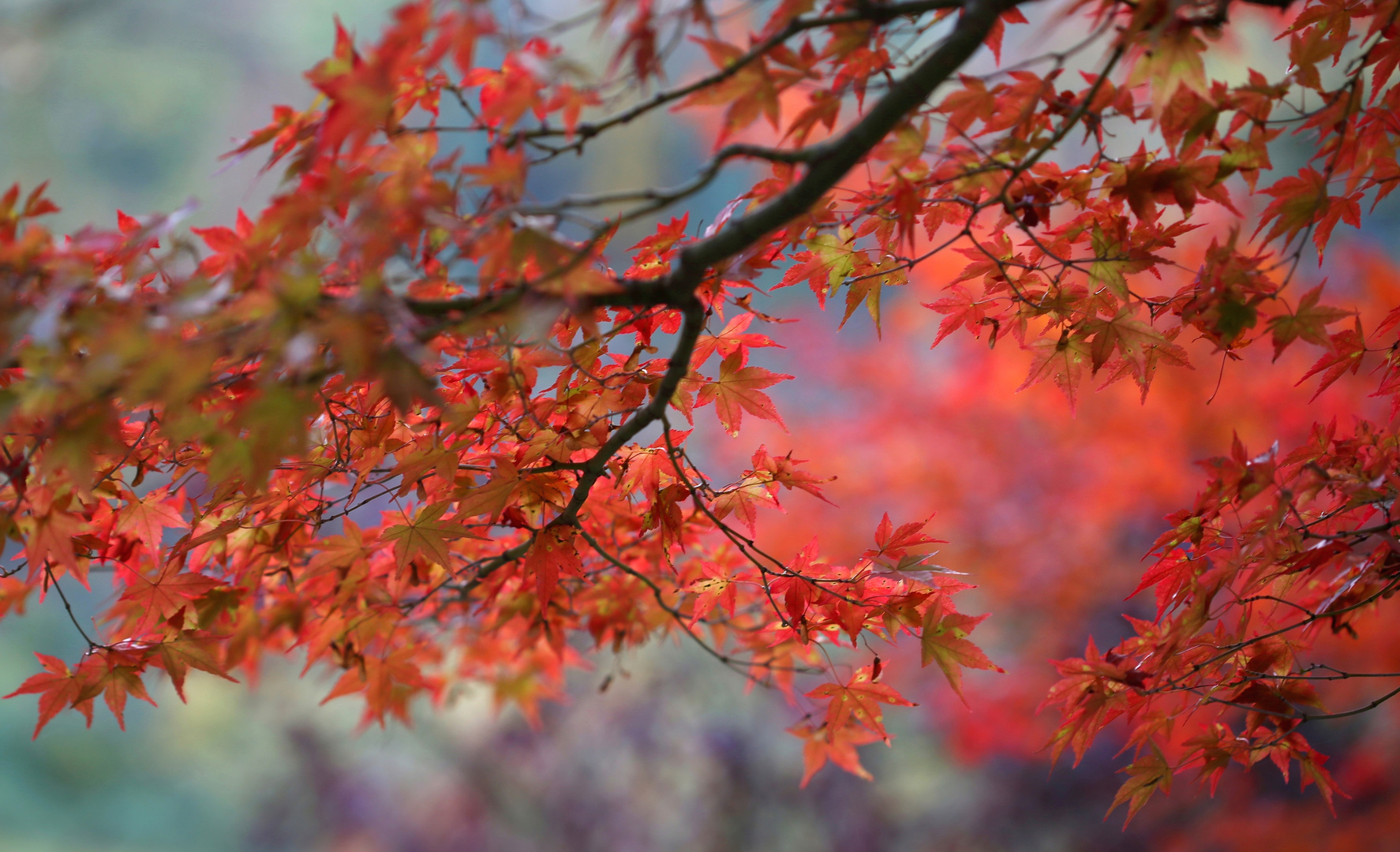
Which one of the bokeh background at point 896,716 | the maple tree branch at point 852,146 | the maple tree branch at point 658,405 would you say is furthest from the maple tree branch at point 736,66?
the bokeh background at point 896,716

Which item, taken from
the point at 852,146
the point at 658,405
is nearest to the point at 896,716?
the point at 658,405

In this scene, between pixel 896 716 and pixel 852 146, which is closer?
pixel 852 146

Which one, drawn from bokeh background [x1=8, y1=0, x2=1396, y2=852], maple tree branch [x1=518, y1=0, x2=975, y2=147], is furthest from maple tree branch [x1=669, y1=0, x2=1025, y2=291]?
bokeh background [x1=8, y1=0, x2=1396, y2=852]

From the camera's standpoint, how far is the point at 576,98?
A: 0.65 meters

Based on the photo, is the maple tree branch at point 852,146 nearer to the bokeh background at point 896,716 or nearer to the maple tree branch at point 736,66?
the maple tree branch at point 736,66

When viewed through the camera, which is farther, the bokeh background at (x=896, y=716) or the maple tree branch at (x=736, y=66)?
the bokeh background at (x=896, y=716)

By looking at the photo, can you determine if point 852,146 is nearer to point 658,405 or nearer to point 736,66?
point 736,66

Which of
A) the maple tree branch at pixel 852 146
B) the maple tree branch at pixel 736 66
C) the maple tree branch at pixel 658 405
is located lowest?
the maple tree branch at pixel 658 405

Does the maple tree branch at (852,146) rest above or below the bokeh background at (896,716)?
below

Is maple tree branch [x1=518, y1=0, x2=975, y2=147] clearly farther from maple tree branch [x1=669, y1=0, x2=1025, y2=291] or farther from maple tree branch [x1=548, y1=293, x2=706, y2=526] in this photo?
maple tree branch [x1=548, y1=293, x2=706, y2=526]

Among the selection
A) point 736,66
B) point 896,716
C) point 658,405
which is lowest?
point 658,405

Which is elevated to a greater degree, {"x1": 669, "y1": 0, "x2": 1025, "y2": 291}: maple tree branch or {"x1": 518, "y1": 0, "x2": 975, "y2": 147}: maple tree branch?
{"x1": 518, "y1": 0, "x2": 975, "y2": 147}: maple tree branch

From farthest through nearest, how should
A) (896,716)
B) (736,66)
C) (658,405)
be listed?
(896,716) < (658,405) < (736,66)

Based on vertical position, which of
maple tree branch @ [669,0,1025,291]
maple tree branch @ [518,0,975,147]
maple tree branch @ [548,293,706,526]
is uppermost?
maple tree branch @ [518,0,975,147]
